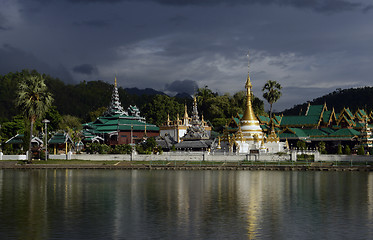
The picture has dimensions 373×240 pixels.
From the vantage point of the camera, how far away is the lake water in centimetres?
2669

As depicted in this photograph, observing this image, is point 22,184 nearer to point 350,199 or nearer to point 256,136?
point 350,199

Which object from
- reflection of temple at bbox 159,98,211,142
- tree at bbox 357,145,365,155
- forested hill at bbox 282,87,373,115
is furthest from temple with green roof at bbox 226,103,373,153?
forested hill at bbox 282,87,373,115

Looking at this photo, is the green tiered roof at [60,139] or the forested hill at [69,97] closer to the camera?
the green tiered roof at [60,139]

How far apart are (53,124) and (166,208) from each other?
2993 inches

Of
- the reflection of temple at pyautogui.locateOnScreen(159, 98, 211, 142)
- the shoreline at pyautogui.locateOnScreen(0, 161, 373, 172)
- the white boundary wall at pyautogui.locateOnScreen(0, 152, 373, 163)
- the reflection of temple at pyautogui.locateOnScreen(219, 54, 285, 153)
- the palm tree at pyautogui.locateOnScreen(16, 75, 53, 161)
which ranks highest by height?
the palm tree at pyautogui.locateOnScreen(16, 75, 53, 161)

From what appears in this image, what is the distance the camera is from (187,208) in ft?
115

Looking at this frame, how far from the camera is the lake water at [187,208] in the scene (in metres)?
26.7

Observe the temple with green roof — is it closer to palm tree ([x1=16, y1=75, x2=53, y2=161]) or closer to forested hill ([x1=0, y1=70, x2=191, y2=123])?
palm tree ([x1=16, y1=75, x2=53, y2=161])

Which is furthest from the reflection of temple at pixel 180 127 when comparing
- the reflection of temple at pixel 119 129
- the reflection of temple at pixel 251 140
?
the reflection of temple at pixel 251 140

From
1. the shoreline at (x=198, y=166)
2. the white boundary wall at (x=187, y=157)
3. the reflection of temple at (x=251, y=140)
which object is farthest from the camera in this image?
the reflection of temple at (x=251, y=140)

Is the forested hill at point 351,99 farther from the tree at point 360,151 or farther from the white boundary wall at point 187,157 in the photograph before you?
the white boundary wall at point 187,157

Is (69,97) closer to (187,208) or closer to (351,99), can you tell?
(351,99)

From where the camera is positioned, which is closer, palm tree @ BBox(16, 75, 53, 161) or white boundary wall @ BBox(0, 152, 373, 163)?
white boundary wall @ BBox(0, 152, 373, 163)

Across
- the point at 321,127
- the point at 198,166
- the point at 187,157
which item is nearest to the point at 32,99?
the point at 187,157
